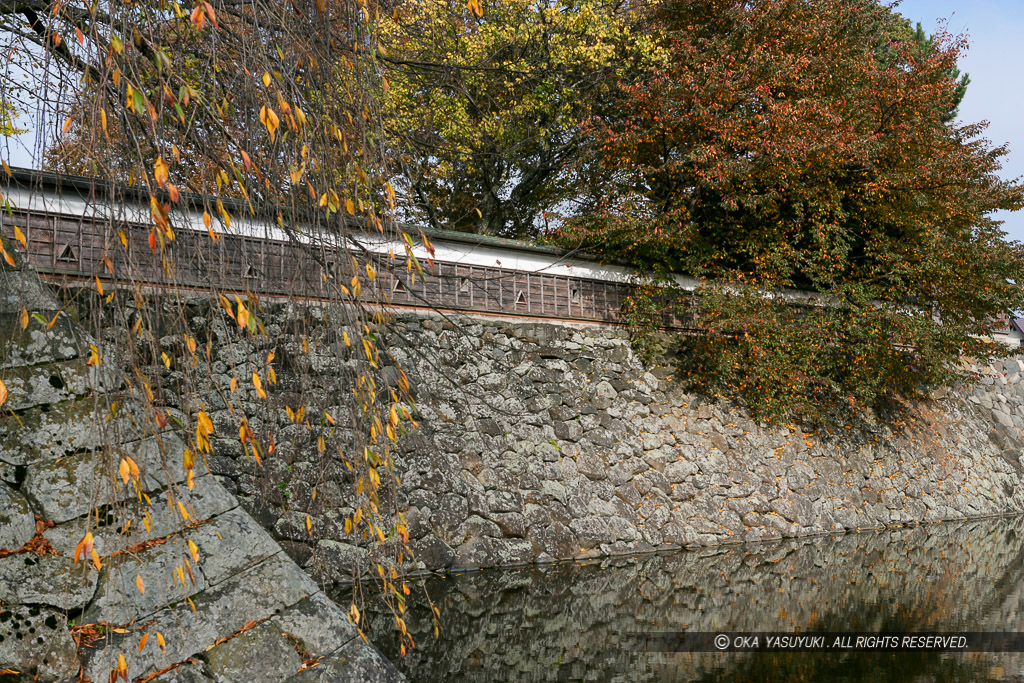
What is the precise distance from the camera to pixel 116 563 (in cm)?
261

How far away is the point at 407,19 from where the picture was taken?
10633 mm

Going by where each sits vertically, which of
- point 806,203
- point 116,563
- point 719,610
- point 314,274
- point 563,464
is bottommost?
point 719,610

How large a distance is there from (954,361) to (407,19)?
990cm

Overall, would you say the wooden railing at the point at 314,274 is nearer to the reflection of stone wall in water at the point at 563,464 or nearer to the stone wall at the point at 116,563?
the reflection of stone wall in water at the point at 563,464

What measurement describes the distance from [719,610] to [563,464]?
3096mm

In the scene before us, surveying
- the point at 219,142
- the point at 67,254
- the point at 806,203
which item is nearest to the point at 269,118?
the point at 219,142

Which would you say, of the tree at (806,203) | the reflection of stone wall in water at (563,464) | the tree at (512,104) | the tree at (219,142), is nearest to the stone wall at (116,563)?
the tree at (219,142)

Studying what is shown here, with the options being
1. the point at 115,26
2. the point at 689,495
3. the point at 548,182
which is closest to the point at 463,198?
the point at 548,182

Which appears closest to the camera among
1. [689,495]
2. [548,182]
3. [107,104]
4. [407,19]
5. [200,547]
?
[107,104]

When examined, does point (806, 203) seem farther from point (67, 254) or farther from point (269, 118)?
point (269, 118)

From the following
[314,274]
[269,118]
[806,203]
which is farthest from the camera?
[806,203]

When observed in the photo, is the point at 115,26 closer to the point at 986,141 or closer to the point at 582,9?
the point at 582,9

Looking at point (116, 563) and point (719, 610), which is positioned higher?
point (116, 563)

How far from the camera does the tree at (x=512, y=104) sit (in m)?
11.2
